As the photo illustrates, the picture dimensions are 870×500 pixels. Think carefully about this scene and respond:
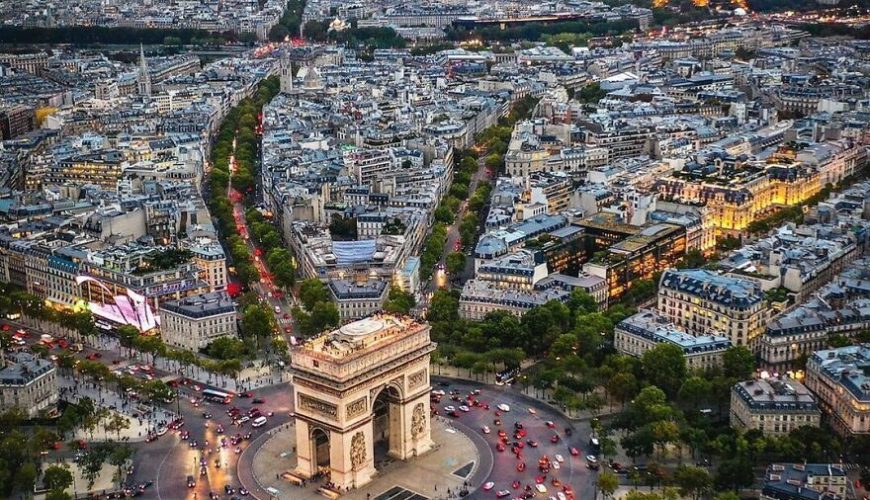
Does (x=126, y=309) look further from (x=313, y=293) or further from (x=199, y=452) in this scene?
(x=199, y=452)

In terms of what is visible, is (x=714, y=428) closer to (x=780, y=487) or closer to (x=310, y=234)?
(x=780, y=487)

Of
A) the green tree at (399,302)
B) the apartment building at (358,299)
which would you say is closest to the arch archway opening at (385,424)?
the green tree at (399,302)

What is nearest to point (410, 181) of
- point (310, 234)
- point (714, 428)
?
point (310, 234)

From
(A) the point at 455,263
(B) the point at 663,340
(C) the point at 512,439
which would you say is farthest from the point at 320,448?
(A) the point at 455,263

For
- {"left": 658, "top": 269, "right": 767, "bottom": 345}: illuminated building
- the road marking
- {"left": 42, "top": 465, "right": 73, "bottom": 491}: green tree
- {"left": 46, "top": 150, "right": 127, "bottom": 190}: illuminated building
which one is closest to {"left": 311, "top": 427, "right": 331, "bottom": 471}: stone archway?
the road marking

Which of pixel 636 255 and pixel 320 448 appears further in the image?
pixel 636 255
